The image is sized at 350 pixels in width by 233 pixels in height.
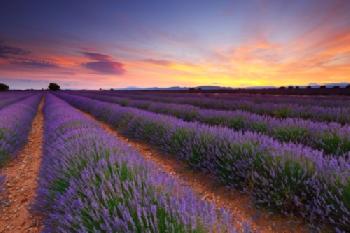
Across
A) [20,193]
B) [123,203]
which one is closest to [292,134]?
[123,203]

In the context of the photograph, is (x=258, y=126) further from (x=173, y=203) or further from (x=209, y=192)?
(x=173, y=203)

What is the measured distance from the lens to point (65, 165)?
99.7 inches

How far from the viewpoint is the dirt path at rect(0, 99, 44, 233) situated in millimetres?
2439

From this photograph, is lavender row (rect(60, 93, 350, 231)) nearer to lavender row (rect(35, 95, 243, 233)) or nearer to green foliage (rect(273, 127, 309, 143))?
lavender row (rect(35, 95, 243, 233))

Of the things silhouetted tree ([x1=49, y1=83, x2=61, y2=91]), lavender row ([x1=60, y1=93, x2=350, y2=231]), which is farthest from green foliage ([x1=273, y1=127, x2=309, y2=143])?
silhouetted tree ([x1=49, y1=83, x2=61, y2=91])

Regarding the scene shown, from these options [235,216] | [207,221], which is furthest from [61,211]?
[235,216]

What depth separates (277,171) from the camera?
8.36ft

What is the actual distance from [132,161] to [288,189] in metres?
1.63

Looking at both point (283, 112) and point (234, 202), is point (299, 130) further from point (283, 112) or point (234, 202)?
point (283, 112)

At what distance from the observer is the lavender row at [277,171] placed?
2.05 meters

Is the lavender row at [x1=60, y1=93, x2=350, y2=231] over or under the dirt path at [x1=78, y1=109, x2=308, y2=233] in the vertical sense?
over

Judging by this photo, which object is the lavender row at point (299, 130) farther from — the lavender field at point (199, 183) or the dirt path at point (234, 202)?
the dirt path at point (234, 202)

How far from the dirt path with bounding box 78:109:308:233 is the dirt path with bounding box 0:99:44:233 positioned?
68.5 inches

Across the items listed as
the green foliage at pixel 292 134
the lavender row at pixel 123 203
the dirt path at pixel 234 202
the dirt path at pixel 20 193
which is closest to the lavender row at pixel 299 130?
the green foliage at pixel 292 134
